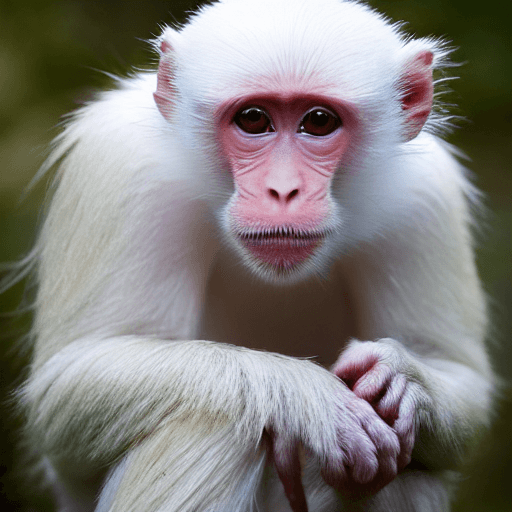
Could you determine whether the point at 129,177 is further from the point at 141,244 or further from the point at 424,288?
the point at 424,288

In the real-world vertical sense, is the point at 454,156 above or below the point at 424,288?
above

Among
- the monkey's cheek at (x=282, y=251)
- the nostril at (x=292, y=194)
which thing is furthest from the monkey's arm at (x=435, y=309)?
the nostril at (x=292, y=194)

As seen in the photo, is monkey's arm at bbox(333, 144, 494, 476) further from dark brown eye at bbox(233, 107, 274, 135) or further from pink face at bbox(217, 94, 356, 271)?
dark brown eye at bbox(233, 107, 274, 135)

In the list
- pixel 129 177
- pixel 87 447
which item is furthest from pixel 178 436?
pixel 129 177

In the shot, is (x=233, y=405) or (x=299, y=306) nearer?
(x=233, y=405)

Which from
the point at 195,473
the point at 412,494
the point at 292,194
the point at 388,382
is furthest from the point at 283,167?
the point at 412,494

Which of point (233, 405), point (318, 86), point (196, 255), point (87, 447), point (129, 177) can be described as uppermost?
point (318, 86)

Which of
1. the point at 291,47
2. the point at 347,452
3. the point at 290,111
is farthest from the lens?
the point at 290,111

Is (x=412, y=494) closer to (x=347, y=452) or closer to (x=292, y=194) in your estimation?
(x=347, y=452)
